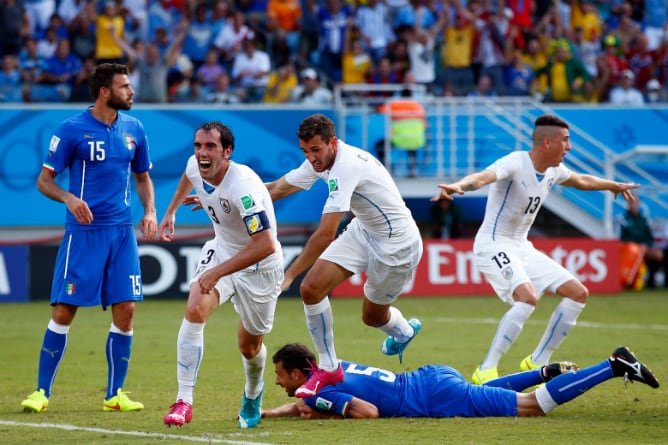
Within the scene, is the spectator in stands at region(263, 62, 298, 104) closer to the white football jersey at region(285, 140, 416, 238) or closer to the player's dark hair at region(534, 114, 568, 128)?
the player's dark hair at region(534, 114, 568, 128)

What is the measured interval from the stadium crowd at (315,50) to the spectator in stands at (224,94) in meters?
0.03

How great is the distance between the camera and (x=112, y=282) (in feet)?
30.9

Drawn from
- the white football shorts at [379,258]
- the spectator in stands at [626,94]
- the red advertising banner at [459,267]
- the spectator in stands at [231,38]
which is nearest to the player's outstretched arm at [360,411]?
the white football shorts at [379,258]

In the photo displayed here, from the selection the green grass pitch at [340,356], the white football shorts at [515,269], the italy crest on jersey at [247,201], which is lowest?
the green grass pitch at [340,356]

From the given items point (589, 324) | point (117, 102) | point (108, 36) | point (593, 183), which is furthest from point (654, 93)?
point (117, 102)

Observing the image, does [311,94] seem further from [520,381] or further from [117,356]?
[520,381]

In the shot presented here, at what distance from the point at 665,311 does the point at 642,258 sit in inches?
162

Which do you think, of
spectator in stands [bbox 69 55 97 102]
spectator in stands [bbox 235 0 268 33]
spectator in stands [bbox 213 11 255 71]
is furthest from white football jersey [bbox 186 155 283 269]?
spectator in stands [bbox 235 0 268 33]

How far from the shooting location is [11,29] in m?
22.2

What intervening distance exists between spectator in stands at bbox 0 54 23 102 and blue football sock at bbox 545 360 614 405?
15.7 m

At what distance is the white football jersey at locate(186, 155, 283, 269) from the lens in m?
8.02

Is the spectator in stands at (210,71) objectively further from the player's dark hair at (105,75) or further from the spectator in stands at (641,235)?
the player's dark hair at (105,75)

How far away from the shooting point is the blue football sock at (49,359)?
9406 millimetres

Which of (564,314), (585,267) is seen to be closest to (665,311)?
(585,267)
